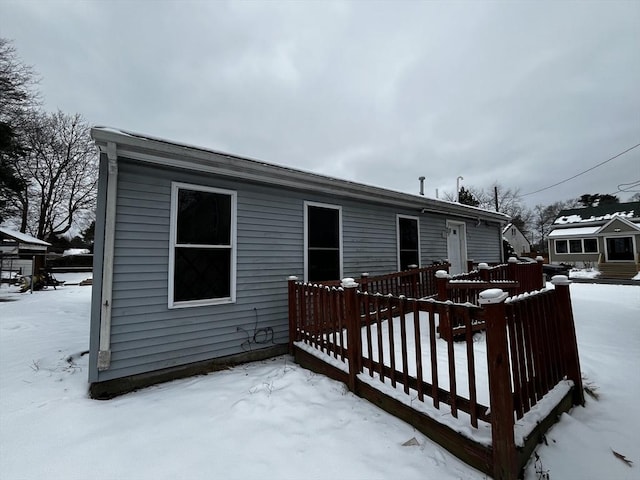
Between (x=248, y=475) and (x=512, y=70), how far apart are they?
1345 centimetres

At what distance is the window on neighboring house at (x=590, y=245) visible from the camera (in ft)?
75.3

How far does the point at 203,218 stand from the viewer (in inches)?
164

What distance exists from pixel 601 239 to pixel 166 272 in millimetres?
31283

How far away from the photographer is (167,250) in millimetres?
3809

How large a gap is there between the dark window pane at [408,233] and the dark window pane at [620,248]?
81.5ft

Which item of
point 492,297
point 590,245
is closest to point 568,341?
point 492,297

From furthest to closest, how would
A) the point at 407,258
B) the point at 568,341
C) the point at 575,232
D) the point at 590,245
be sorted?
the point at 575,232, the point at 590,245, the point at 407,258, the point at 568,341

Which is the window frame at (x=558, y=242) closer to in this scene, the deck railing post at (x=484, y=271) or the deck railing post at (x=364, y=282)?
the deck railing post at (x=484, y=271)

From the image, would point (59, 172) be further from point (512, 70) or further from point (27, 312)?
point (512, 70)

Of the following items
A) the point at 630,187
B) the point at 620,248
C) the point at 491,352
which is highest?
the point at 630,187

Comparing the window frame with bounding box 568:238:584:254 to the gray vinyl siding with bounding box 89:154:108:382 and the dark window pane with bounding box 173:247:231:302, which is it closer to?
the dark window pane with bounding box 173:247:231:302

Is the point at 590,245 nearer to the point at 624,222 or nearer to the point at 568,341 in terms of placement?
the point at 624,222

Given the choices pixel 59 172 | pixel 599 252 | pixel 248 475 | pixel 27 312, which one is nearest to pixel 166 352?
pixel 248 475

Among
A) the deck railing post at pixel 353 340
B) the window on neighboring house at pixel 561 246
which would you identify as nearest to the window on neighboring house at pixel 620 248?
the window on neighboring house at pixel 561 246
